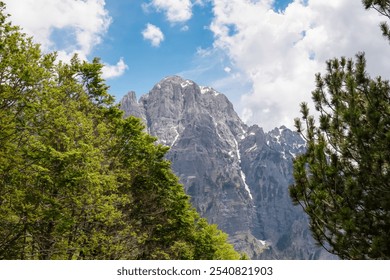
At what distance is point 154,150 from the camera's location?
1067 inches

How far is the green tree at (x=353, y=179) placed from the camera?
10141 millimetres

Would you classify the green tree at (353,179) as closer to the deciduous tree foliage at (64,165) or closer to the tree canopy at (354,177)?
the tree canopy at (354,177)

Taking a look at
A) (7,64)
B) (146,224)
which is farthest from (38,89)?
(146,224)

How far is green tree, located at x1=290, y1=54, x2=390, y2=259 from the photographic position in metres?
10.1

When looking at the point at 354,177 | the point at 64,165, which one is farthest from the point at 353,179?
the point at 64,165

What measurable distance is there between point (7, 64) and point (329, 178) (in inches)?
460

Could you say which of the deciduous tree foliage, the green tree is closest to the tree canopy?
the green tree

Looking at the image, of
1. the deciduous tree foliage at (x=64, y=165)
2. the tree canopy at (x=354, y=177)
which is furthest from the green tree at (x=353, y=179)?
the deciduous tree foliage at (x=64, y=165)

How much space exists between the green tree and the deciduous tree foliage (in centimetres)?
859

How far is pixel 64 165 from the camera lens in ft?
48.2

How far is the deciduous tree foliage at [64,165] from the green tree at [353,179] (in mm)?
8589

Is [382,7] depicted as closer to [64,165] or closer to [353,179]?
[353,179]

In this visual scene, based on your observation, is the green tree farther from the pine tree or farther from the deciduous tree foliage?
the deciduous tree foliage
